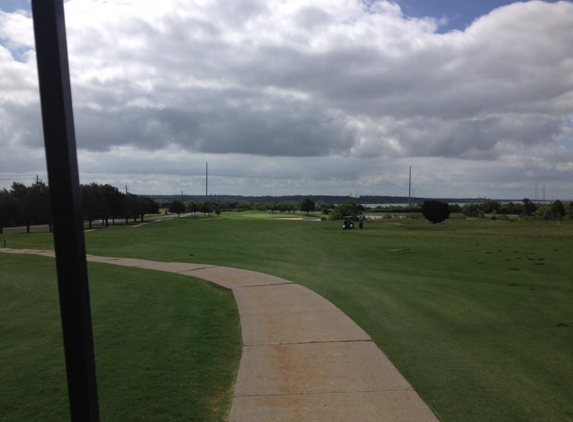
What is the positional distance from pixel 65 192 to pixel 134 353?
4035mm

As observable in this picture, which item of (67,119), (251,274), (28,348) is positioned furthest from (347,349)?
(251,274)

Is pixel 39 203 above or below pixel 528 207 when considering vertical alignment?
above

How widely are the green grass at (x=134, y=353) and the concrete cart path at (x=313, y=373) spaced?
0.28 metres

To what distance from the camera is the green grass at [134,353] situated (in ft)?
15.4

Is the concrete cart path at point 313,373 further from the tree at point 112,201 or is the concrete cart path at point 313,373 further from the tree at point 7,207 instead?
the tree at point 112,201

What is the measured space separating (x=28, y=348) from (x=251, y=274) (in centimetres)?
757

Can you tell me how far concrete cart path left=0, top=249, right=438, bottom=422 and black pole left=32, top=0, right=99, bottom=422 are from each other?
206cm

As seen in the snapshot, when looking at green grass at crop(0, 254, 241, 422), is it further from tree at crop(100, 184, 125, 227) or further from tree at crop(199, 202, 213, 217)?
tree at crop(199, 202, 213, 217)

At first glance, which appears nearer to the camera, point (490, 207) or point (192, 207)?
point (490, 207)

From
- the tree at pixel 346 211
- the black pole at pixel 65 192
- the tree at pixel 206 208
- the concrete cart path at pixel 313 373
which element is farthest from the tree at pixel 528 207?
the black pole at pixel 65 192

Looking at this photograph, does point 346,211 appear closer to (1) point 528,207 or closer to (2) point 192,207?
(1) point 528,207

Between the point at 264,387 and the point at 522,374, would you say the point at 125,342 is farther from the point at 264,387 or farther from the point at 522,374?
the point at 522,374

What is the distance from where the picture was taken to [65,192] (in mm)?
2672

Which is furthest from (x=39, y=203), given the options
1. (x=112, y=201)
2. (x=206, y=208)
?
(x=206, y=208)
